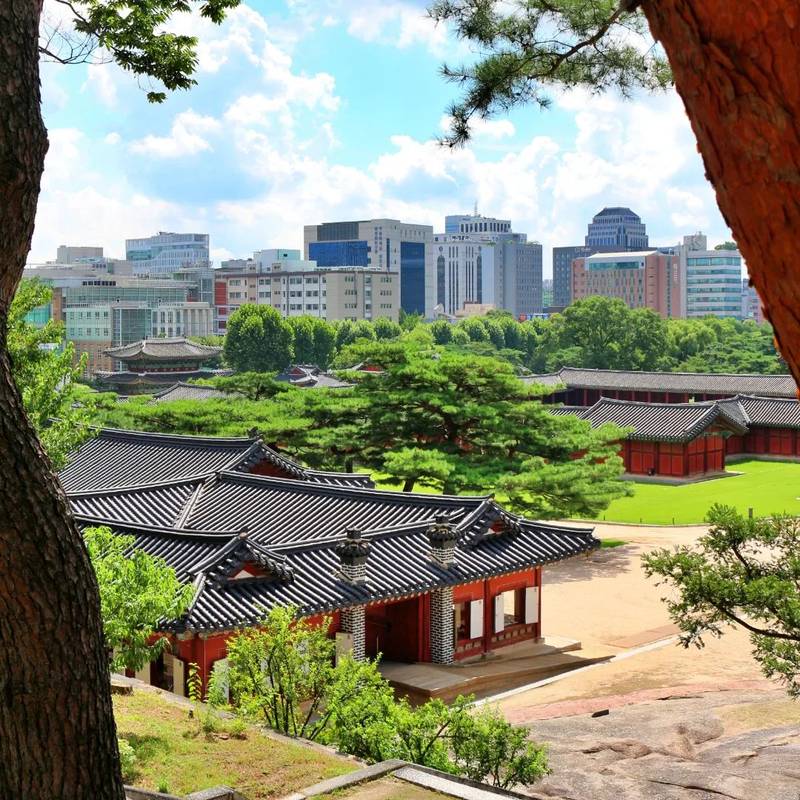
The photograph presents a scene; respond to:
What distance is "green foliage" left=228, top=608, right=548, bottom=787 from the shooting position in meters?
12.2

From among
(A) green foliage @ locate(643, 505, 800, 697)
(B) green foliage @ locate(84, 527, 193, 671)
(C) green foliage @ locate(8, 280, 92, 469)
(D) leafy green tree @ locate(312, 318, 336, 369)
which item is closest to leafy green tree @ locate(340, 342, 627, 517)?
(C) green foliage @ locate(8, 280, 92, 469)

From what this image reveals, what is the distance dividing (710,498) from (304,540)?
2513 centimetres

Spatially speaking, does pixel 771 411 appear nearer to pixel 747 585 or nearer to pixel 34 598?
pixel 747 585

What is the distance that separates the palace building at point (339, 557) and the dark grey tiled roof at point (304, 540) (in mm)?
27

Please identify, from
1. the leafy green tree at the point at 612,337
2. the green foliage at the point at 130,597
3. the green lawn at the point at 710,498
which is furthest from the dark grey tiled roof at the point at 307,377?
the green foliage at the point at 130,597

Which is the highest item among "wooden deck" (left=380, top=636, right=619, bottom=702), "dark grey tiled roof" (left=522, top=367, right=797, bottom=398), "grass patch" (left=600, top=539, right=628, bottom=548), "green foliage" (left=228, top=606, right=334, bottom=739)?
"dark grey tiled roof" (left=522, top=367, right=797, bottom=398)

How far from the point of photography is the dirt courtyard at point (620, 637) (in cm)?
2019

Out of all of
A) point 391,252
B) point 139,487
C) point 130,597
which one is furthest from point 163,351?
point 391,252

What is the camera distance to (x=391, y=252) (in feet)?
537

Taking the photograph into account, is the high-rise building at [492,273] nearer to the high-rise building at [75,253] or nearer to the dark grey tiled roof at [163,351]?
the high-rise building at [75,253]

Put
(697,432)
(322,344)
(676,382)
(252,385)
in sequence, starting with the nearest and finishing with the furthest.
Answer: (252,385) → (697,432) → (676,382) → (322,344)

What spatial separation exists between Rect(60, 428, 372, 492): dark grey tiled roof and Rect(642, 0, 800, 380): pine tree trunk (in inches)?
1016

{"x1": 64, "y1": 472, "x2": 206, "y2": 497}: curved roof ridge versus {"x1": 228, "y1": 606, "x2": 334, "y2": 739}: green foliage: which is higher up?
{"x1": 64, "y1": 472, "x2": 206, "y2": 497}: curved roof ridge

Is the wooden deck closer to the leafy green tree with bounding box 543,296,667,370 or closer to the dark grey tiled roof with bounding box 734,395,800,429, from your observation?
the dark grey tiled roof with bounding box 734,395,800,429
